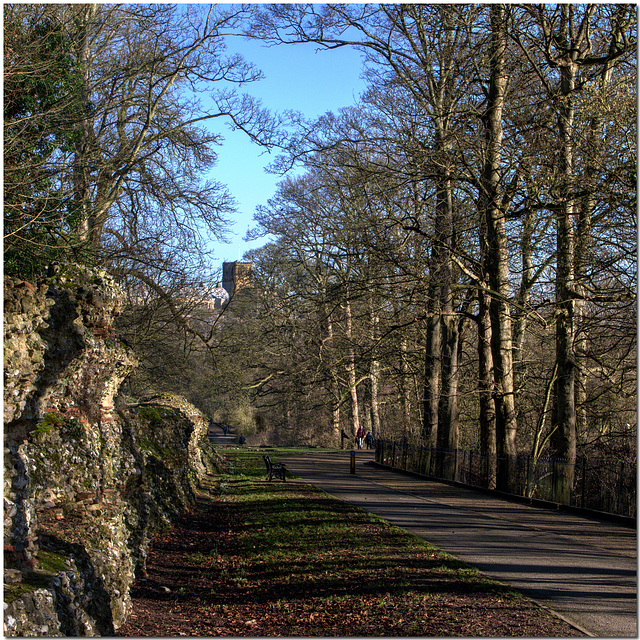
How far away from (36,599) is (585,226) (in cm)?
1146

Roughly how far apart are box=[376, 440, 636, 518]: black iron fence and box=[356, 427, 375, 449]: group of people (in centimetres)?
1757

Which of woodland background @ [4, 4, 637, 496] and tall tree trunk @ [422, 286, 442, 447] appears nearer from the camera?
woodland background @ [4, 4, 637, 496]

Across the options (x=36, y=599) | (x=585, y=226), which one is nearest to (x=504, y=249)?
(x=585, y=226)

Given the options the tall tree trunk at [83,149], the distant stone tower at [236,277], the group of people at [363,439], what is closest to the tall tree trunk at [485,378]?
the distant stone tower at [236,277]

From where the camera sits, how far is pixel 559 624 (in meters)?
6.59

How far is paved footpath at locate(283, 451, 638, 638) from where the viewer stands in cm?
727

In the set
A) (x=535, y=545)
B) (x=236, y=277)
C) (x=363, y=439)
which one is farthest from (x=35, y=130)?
(x=363, y=439)

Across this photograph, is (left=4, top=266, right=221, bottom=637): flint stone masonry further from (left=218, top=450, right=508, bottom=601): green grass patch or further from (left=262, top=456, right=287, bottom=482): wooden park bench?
(left=262, top=456, right=287, bottom=482): wooden park bench

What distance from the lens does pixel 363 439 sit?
1674 inches

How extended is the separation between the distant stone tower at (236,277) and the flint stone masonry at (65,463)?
45.9 feet

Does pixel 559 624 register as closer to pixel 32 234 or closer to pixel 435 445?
pixel 32 234

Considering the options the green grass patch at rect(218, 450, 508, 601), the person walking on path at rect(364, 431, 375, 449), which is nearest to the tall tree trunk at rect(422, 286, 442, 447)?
the green grass patch at rect(218, 450, 508, 601)

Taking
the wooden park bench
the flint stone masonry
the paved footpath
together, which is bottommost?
the wooden park bench

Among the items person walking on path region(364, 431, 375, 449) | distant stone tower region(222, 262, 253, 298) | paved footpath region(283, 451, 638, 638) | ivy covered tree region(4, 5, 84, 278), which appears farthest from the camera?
person walking on path region(364, 431, 375, 449)
